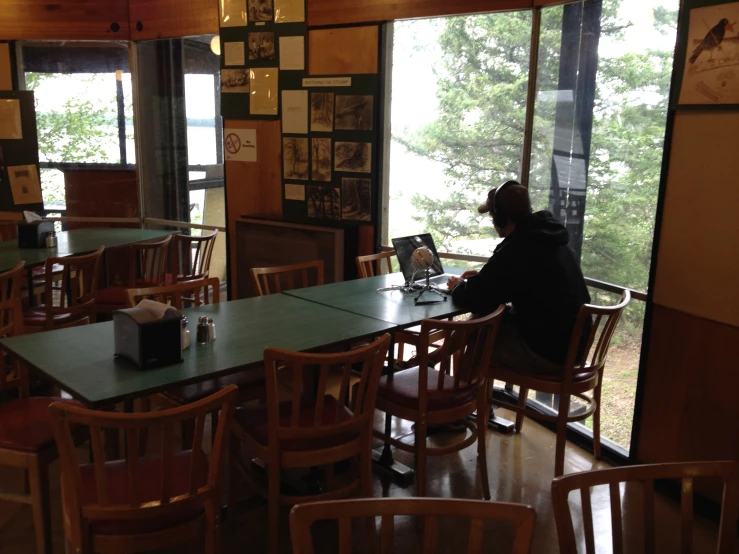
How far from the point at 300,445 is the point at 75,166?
438cm

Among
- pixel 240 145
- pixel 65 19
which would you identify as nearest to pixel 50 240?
pixel 240 145

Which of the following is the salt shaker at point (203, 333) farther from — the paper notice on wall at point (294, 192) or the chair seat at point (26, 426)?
the paper notice on wall at point (294, 192)

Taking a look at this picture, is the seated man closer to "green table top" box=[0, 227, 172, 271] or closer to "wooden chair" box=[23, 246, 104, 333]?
"wooden chair" box=[23, 246, 104, 333]

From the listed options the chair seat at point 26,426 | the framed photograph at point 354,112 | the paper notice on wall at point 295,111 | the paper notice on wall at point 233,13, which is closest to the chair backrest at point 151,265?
the paper notice on wall at point 295,111

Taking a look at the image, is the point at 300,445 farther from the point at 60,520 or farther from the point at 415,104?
the point at 415,104

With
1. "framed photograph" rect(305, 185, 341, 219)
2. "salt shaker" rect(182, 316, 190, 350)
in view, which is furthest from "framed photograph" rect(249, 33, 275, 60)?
"salt shaker" rect(182, 316, 190, 350)

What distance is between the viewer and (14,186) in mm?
5551

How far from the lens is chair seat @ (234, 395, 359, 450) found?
218 centimetres

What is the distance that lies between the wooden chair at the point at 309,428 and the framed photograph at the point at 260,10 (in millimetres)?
3083

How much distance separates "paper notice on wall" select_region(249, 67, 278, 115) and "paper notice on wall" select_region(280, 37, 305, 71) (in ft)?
0.34


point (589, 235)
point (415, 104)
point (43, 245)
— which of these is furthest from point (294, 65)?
point (589, 235)

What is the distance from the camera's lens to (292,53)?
4422 millimetres

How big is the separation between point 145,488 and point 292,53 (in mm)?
3322

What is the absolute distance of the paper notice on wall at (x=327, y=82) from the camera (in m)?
4.24
